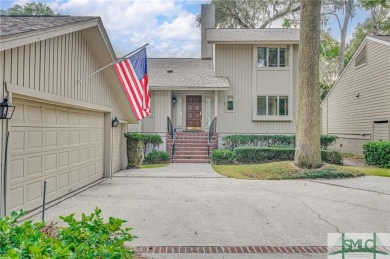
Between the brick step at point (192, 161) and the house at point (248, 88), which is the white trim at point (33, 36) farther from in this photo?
the house at point (248, 88)

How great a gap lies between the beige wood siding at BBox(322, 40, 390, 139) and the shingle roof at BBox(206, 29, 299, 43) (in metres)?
4.15

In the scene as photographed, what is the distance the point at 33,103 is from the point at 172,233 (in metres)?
3.68

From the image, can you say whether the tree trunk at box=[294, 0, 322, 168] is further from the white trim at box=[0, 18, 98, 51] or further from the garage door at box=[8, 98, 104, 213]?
the white trim at box=[0, 18, 98, 51]

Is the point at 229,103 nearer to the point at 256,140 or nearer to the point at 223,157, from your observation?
the point at 256,140

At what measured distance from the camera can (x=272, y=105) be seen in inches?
702

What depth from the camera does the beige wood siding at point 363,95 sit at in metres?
15.7

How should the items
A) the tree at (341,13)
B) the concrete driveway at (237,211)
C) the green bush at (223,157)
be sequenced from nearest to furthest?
the concrete driveway at (237,211) < the green bush at (223,157) < the tree at (341,13)

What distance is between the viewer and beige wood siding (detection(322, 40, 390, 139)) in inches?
618

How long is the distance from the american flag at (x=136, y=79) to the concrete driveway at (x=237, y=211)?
243cm

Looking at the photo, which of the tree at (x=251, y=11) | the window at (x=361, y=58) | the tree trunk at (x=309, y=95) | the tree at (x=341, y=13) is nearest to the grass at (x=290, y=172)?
the tree trunk at (x=309, y=95)

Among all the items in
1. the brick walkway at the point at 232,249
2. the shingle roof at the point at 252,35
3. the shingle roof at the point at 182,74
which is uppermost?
the shingle roof at the point at 252,35

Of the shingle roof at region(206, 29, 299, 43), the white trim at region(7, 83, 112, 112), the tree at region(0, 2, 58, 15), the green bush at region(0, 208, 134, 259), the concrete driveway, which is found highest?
the tree at region(0, 2, 58, 15)

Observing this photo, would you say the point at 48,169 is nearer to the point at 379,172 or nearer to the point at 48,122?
the point at 48,122

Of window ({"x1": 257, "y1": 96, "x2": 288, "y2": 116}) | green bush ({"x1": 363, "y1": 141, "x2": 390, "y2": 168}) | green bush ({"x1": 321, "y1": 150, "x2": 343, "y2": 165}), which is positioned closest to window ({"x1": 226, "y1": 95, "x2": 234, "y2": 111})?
window ({"x1": 257, "y1": 96, "x2": 288, "y2": 116})
